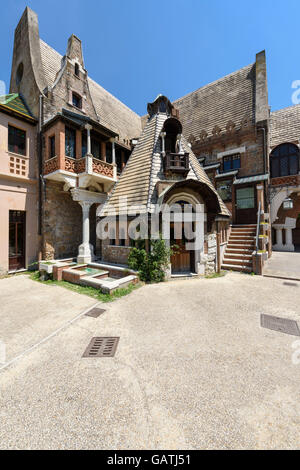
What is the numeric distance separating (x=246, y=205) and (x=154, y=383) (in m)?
14.7

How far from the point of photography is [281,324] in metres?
4.65

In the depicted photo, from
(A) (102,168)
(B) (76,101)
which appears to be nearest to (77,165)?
(A) (102,168)

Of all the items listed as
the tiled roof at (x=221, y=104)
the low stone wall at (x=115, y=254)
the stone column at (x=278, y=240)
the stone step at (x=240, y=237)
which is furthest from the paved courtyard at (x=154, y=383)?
the tiled roof at (x=221, y=104)

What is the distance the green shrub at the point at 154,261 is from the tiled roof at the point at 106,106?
11792 mm

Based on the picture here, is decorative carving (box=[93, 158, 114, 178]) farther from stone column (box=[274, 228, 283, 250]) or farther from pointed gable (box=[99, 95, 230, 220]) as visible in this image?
stone column (box=[274, 228, 283, 250])

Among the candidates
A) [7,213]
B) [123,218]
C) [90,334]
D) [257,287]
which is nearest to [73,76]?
[7,213]

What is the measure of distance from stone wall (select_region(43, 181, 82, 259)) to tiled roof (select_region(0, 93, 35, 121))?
399cm

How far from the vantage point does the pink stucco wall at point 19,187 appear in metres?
9.71

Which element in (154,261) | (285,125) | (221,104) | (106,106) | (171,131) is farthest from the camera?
(285,125)

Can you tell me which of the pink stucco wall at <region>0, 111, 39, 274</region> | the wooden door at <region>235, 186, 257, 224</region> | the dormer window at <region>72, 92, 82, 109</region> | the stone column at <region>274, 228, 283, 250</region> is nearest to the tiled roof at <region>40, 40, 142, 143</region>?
the dormer window at <region>72, 92, 82, 109</region>

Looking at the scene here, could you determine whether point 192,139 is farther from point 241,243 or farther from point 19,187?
point 19,187

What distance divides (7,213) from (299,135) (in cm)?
2409

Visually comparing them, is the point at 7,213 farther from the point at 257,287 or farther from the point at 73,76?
the point at 257,287

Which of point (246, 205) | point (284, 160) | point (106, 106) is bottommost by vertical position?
point (246, 205)
